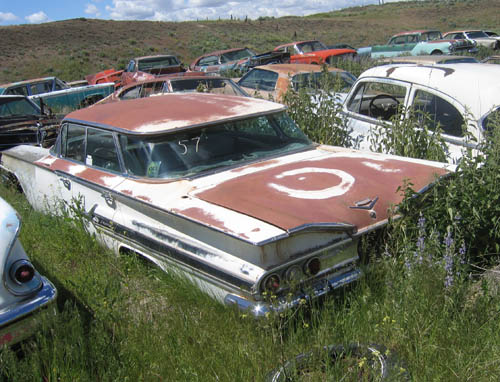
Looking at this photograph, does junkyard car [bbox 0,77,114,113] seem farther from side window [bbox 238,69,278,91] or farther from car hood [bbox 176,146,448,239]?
car hood [bbox 176,146,448,239]

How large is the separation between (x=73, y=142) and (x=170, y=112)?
1.17 metres

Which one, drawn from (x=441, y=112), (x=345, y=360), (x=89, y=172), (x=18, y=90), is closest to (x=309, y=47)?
(x=18, y=90)

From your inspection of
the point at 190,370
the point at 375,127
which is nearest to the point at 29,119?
the point at 375,127

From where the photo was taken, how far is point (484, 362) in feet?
8.13

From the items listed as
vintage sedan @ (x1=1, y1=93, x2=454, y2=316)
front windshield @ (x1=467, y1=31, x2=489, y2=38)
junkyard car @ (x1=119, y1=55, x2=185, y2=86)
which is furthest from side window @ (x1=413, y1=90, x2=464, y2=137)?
front windshield @ (x1=467, y1=31, x2=489, y2=38)

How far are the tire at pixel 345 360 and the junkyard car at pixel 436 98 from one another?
8.17 ft

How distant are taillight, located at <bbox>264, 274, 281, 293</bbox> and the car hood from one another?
292 millimetres

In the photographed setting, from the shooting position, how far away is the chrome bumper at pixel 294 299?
277 centimetres

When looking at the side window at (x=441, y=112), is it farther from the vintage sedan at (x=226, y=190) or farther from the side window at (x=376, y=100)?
the vintage sedan at (x=226, y=190)

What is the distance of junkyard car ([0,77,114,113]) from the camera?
41.3 feet

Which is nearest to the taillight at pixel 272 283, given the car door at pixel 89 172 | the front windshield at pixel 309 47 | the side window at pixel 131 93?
the car door at pixel 89 172

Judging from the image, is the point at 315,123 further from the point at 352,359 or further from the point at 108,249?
the point at 352,359

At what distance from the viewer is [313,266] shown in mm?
3008

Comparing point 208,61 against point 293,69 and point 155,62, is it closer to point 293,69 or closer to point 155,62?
point 155,62
